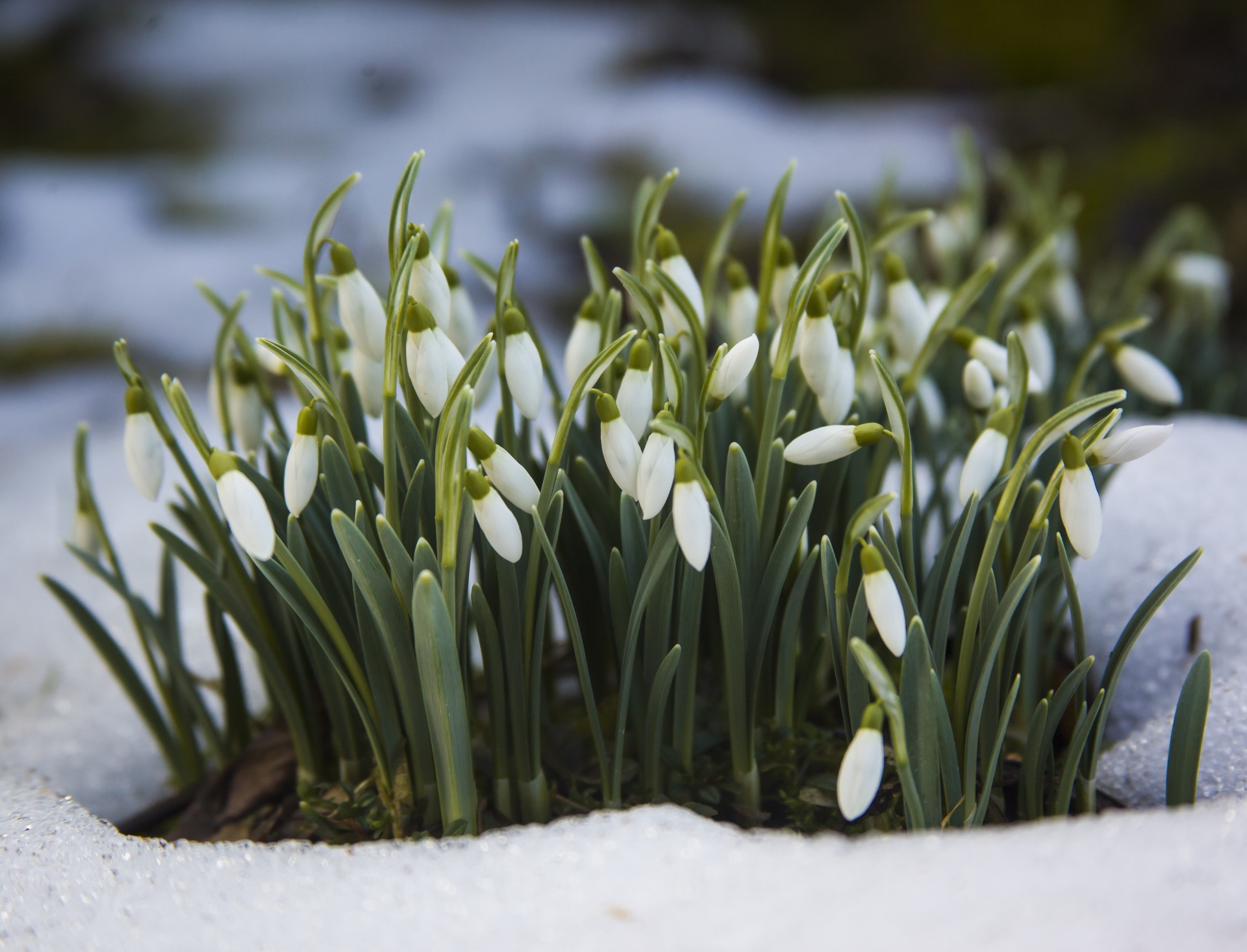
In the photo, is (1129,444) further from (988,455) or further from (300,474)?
(300,474)

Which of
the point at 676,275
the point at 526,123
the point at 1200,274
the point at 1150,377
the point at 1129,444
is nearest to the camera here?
the point at 1129,444

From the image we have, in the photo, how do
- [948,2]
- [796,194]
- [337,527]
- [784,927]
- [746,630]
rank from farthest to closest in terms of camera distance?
[948,2] → [796,194] → [746,630] → [337,527] → [784,927]

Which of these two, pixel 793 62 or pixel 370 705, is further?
pixel 793 62

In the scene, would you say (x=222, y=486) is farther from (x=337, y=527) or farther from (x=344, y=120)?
(x=344, y=120)

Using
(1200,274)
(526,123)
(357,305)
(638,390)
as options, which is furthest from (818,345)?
(526,123)

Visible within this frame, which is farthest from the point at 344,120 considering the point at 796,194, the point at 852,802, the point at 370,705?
the point at 852,802

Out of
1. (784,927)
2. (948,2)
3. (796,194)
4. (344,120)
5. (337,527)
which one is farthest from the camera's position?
(344,120)

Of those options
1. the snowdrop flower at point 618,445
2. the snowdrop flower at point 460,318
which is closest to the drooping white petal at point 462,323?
the snowdrop flower at point 460,318

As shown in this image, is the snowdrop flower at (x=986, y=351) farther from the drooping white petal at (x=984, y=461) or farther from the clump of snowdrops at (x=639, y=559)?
the drooping white petal at (x=984, y=461)
